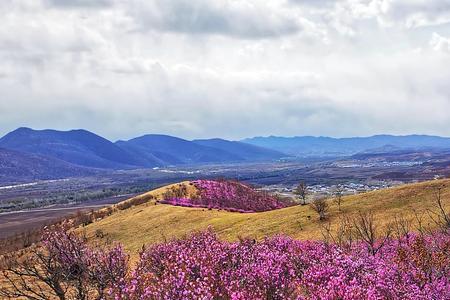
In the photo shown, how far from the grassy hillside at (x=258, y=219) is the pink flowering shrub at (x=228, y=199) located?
8407mm

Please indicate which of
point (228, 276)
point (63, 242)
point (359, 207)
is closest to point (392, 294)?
point (228, 276)

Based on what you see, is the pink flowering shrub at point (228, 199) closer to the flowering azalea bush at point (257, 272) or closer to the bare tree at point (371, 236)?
the bare tree at point (371, 236)

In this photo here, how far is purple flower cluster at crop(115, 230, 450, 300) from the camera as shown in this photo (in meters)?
15.2

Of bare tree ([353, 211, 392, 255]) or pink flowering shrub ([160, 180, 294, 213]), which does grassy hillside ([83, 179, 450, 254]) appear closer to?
bare tree ([353, 211, 392, 255])

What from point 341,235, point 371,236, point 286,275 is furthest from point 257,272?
point 341,235

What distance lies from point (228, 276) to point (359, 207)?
42640 millimetres

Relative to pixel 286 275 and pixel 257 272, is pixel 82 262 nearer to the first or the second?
pixel 257 272

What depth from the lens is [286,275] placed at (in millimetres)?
19625

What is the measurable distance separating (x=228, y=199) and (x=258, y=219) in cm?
2921

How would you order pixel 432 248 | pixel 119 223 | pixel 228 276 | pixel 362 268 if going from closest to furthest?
pixel 228 276
pixel 362 268
pixel 432 248
pixel 119 223

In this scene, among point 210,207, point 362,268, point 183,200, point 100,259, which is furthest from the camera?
point 183,200

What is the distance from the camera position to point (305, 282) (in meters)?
17.2

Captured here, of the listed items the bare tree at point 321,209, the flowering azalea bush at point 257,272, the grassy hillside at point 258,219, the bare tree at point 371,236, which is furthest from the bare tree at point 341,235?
the flowering azalea bush at point 257,272

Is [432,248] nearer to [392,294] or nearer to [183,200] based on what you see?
[392,294]
